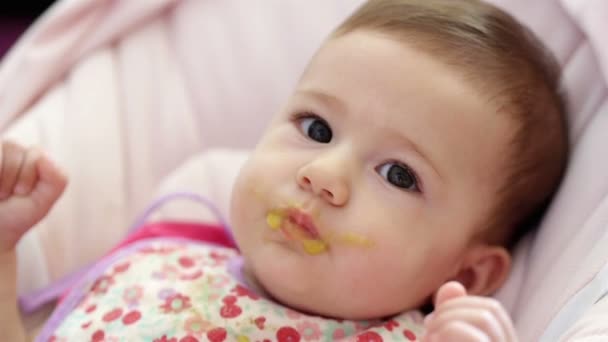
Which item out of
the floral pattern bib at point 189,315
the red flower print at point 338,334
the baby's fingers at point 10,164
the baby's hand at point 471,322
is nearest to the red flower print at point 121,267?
the floral pattern bib at point 189,315

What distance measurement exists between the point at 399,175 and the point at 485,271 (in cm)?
21

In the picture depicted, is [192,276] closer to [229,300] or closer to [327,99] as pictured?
[229,300]

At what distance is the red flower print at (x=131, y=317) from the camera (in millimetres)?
1003

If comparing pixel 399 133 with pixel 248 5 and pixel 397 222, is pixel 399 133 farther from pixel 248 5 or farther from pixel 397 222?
pixel 248 5

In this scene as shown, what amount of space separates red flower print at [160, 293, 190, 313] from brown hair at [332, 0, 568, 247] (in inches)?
15.8

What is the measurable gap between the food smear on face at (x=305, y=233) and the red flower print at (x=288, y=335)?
0.12 meters

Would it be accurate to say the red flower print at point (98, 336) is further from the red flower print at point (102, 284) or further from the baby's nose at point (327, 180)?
the baby's nose at point (327, 180)

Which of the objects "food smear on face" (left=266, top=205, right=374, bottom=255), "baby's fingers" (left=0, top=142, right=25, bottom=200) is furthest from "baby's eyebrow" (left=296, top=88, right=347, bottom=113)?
"baby's fingers" (left=0, top=142, right=25, bottom=200)

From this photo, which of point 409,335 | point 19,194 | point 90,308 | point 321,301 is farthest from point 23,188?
point 409,335

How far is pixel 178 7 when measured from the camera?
153 centimetres

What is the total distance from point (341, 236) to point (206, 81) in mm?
618

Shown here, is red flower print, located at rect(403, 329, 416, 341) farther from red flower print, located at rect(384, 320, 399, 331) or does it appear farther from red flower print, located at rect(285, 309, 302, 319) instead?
red flower print, located at rect(285, 309, 302, 319)

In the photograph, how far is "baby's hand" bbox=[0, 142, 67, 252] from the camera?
3.14ft

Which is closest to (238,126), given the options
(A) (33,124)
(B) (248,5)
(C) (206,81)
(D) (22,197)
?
(C) (206,81)
